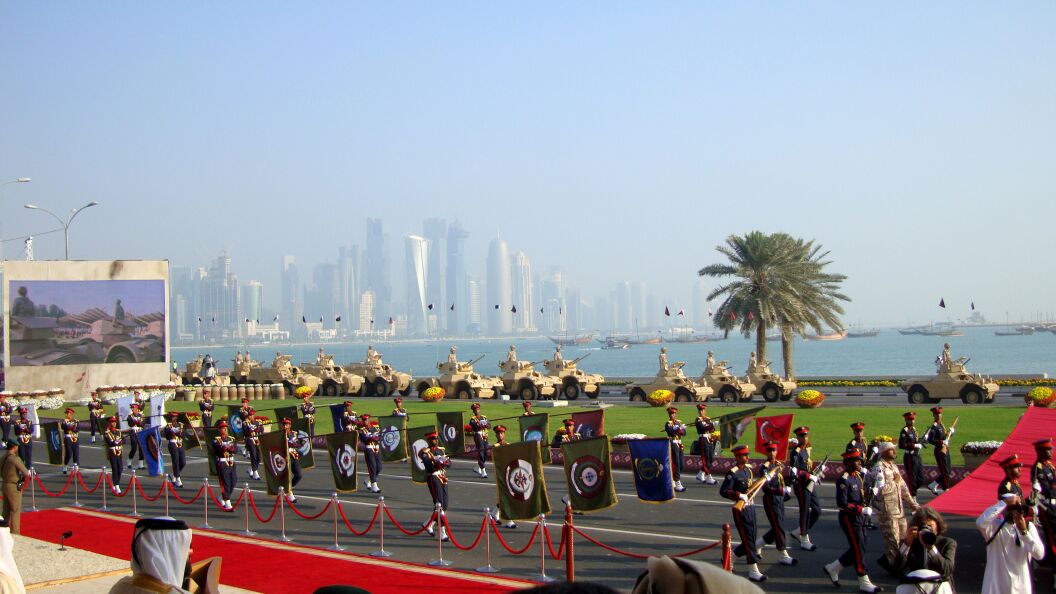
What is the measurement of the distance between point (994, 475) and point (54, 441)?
21526mm

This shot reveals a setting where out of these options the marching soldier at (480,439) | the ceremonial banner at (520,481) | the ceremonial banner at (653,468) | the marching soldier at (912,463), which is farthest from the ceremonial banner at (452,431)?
the marching soldier at (912,463)

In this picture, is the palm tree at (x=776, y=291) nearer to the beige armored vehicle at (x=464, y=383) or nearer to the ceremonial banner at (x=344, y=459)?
the beige armored vehicle at (x=464, y=383)

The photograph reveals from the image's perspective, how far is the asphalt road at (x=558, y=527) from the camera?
14.4m

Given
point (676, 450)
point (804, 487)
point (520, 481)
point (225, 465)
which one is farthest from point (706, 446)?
point (225, 465)

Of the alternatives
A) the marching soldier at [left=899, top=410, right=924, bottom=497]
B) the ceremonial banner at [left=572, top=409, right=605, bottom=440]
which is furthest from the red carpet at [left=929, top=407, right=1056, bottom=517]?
the ceremonial banner at [left=572, top=409, right=605, bottom=440]

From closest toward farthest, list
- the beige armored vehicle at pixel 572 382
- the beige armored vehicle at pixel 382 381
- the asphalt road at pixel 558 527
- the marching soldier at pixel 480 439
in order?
1. the asphalt road at pixel 558 527
2. the marching soldier at pixel 480 439
3. the beige armored vehicle at pixel 572 382
4. the beige armored vehicle at pixel 382 381

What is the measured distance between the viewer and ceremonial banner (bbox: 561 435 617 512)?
53.9 feet

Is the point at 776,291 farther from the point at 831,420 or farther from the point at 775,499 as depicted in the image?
the point at 775,499

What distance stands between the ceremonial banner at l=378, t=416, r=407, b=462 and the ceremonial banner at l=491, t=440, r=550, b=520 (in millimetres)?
7452

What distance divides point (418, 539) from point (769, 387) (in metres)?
29.9

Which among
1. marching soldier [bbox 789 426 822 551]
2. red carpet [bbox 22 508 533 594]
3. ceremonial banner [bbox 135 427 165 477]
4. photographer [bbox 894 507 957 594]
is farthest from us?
ceremonial banner [bbox 135 427 165 477]

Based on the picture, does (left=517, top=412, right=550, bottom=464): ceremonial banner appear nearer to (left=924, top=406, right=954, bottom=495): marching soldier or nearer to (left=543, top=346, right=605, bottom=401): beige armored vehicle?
(left=924, top=406, right=954, bottom=495): marching soldier

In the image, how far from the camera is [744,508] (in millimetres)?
14164

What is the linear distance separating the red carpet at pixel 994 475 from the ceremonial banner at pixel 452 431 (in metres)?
12.2
